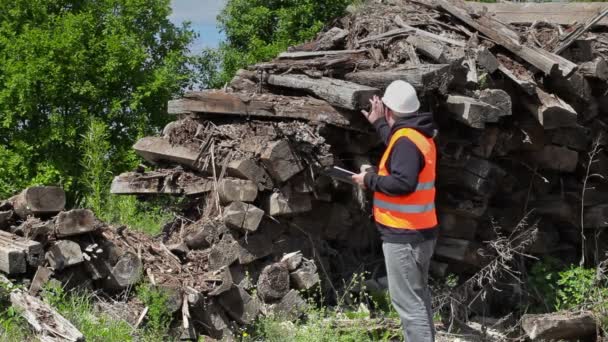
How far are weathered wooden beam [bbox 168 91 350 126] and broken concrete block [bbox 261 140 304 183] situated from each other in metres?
0.36

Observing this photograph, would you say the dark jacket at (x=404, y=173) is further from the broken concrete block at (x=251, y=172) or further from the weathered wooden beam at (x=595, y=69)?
the weathered wooden beam at (x=595, y=69)

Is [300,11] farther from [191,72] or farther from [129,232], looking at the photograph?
[129,232]

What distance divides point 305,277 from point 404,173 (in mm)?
1966

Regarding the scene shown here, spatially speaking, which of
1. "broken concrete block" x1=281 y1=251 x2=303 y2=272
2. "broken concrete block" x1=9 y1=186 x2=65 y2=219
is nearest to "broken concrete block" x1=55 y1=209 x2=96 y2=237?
"broken concrete block" x1=9 y1=186 x2=65 y2=219

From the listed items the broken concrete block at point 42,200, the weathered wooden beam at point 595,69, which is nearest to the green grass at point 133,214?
the broken concrete block at point 42,200

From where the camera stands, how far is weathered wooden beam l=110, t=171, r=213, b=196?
24.2 ft

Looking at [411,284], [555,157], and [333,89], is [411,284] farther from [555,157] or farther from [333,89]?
[555,157]

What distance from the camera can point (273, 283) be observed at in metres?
7.00

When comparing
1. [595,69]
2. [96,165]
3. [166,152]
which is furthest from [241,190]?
[96,165]

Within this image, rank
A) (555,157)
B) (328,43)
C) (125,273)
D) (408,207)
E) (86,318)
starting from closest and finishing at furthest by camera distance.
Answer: (408,207), (86,318), (125,273), (555,157), (328,43)

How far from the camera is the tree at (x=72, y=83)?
12.0 metres

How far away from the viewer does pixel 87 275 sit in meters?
6.49

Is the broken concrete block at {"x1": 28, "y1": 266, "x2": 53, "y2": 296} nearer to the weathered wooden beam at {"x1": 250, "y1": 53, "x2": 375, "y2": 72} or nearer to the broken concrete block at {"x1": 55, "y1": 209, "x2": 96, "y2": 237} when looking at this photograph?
the broken concrete block at {"x1": 55, "y1": 209, "x2": 96, "y2": 237}

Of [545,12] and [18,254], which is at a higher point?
[545,12]
